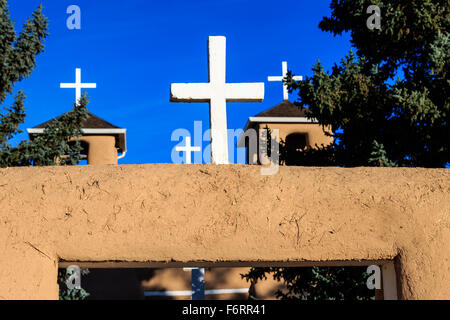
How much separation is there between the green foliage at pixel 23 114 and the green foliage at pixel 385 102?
5.04 m

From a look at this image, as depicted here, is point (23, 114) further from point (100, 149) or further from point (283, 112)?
point (283, 112)

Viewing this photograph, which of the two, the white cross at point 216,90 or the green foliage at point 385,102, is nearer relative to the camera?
the white cross at point 216,90

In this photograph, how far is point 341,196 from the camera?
5.30 m

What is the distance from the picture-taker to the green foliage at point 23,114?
1126 cm

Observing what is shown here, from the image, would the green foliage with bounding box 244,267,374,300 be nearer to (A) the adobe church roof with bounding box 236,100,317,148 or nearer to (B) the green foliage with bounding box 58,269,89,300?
(B) the green foliage with bounding box 58,269,89,300

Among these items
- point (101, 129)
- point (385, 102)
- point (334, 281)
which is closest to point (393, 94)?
point (385, 102)

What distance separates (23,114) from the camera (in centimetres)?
1166

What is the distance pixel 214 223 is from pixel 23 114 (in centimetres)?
793

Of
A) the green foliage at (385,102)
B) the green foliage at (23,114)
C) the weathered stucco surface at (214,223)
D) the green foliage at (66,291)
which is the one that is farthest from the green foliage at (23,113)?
the weathered stucco surface at (214,223)

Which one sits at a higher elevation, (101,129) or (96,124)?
(96,124)

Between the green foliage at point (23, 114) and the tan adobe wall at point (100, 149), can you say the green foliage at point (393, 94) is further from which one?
the tan adobe wall at point (100, 149)

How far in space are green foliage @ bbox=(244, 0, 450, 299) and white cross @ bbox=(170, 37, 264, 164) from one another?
3143 mm

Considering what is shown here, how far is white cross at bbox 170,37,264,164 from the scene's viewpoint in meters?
7.18
